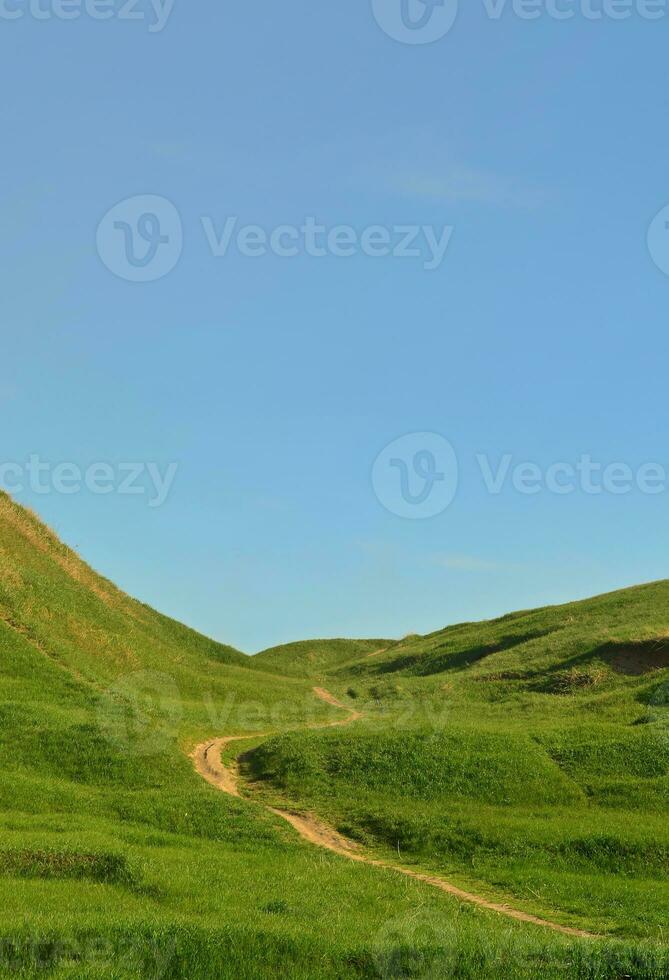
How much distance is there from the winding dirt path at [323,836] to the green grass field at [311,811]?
0.57 metres

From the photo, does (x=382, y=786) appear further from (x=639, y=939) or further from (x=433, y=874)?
(x=639, y=939)

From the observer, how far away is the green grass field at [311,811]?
57.9 ft

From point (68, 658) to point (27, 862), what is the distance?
29431 millimetres

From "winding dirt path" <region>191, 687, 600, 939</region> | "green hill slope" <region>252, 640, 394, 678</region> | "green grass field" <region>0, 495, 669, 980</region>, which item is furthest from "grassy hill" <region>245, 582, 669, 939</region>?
"green hill slope" <region>252, 640, 394, 678</region>

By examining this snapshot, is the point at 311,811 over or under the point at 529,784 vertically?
Answer: under

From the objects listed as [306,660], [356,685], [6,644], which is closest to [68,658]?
[6,644]

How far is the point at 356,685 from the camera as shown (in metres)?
91.5

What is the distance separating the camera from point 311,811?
1387 inches

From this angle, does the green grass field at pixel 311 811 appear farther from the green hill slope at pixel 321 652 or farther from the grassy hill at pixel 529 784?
the green hill slope at pixel 321 652

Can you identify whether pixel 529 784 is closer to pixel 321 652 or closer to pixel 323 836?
pixel 323 836

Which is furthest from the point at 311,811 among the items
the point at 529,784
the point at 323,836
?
the point at 529,784

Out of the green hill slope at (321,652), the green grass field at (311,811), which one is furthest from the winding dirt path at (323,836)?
the green hill slope at (321,652)

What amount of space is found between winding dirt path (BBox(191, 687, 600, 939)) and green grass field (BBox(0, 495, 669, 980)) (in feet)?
1.88

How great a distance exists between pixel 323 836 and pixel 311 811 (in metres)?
2.95
